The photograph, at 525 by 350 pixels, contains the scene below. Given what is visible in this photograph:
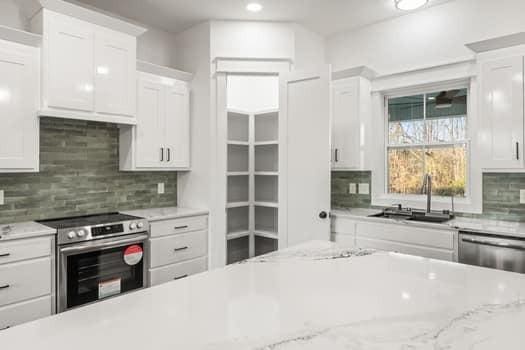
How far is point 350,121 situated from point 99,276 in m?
2.69

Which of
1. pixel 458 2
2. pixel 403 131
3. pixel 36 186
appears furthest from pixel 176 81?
pixel 458 2

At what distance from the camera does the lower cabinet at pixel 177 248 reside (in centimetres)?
316

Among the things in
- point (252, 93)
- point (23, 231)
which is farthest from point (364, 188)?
point (23, 231)

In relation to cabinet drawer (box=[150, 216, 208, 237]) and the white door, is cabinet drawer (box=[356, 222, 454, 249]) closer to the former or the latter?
the white door

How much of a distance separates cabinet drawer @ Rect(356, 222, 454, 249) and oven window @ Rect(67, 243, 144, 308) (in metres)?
2.02

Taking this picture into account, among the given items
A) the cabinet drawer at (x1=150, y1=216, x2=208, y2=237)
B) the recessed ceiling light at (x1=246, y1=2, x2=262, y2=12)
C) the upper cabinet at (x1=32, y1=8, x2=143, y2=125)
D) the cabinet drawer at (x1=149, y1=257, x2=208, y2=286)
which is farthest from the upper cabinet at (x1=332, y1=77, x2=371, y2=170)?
the upper cabinet at (x1=32, y1=8, x2=143, y2=125)

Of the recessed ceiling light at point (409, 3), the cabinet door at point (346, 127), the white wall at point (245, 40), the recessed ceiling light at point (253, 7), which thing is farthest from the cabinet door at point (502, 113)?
the recessed ceiling light at point (253, 7)

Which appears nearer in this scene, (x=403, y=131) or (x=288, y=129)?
Answer: (x=288, y=129)

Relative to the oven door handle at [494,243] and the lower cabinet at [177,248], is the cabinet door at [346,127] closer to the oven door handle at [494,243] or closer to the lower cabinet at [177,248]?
the oven door handle at [494,243]

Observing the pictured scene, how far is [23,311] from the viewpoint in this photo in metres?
2.37

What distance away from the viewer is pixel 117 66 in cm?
310

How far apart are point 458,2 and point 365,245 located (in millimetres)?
2394

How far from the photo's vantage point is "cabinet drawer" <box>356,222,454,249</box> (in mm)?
2801

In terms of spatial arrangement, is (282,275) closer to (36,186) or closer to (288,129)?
(288,129)
